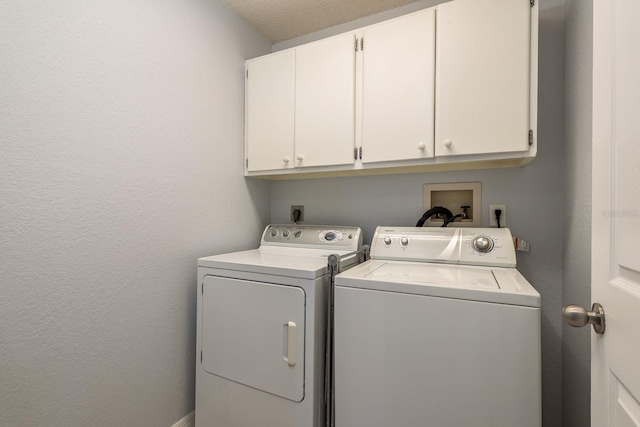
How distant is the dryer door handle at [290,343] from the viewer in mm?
1240

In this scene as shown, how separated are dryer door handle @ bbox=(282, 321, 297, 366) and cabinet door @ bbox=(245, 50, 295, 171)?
37.9 inches

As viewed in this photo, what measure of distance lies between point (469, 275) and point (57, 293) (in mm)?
1601

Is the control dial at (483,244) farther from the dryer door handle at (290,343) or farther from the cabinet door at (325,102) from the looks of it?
the dryer door handle at (290,343)

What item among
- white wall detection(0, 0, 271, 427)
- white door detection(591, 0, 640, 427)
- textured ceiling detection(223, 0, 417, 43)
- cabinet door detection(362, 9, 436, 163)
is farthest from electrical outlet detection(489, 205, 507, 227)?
white wall detection(0, 0, 271, 427)

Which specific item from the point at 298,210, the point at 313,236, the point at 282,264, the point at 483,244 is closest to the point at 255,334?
the point at 282,264

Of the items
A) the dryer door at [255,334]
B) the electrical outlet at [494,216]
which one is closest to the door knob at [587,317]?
the dryer door at [255,334]

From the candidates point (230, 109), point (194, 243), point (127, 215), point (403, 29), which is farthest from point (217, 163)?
point (403, 29)

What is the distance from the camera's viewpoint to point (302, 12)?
6.13 ft

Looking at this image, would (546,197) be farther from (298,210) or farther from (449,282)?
(298,210)

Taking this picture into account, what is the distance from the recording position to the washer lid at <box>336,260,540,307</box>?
95 cm

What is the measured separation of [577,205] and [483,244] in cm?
40

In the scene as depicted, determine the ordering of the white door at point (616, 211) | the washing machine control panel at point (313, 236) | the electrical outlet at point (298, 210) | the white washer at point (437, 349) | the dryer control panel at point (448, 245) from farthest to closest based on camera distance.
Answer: the electrical outlet at point (298, 210) < the washing machine control panel at point (313, 236) < the dryer control panel at point (448, 245) < the white washer at point (437, 349) < the white door at point (616, 211)

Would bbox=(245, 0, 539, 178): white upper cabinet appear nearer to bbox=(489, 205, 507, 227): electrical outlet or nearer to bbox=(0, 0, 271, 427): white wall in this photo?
bbox=(489, 205, 507, 227): electrical outlet

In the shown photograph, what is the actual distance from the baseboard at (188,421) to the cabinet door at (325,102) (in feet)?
5.02
